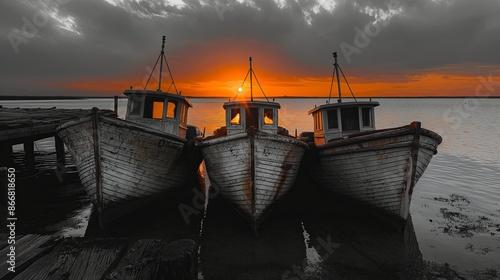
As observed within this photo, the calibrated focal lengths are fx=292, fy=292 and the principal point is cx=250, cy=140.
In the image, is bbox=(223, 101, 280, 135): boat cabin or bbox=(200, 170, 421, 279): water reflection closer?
bbox=(200, 170, 421, 279): water reflection

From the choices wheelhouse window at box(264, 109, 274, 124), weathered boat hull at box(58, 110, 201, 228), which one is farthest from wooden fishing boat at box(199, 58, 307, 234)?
wheelhouse window at box(264, 109, 274, 124)

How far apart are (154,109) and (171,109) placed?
2.22 ft

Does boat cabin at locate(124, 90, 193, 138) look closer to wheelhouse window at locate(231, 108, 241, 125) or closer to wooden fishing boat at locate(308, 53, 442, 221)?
wheelhouse window at locate(231, 108, 241, 125)

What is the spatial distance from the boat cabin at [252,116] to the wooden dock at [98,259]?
7821mm

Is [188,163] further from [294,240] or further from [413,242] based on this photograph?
[413,242]

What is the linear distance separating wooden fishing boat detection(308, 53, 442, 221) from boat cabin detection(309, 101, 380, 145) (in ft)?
6.04

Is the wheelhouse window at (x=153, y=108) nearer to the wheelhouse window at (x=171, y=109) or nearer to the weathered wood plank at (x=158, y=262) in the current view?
the wheelhouse window at (x=171, y=109)

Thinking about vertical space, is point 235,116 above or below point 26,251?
above

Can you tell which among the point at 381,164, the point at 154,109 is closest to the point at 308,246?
the point at 381,164

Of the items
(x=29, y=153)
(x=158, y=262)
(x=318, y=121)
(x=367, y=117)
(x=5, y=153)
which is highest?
(x=367, y=117)

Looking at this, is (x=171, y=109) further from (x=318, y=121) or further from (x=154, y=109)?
(x=318, y=121)

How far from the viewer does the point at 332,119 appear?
12.4 meters

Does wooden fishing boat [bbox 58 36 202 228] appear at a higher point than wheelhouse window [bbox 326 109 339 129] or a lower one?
lower

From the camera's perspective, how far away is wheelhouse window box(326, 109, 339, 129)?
12.3 meters
